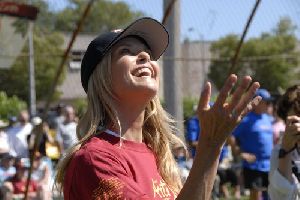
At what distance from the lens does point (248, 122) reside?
9023 mm

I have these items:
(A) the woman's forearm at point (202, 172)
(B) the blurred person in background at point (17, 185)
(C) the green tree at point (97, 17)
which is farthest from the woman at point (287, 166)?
(C) the green tree at point (97, 17)

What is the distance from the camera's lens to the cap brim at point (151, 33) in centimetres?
278

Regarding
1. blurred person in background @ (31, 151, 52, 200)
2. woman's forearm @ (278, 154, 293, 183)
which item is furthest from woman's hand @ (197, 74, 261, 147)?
blurred person in background @ (31, 151, 52, 200)

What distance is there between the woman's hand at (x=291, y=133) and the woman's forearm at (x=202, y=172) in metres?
1.63

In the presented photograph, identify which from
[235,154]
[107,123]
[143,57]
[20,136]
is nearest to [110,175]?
[107,123]

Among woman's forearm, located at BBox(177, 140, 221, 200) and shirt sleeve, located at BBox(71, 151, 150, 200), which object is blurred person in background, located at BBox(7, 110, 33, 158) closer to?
shirt sleeve, located at BBox(71, 151, 150, 200)

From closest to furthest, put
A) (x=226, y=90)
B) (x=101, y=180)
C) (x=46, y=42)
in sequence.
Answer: (x=226, y=90) < (x=101, y=180) < (x=46, y=42)

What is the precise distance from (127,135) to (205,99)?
0.70m

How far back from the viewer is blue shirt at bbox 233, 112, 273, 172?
8953mm

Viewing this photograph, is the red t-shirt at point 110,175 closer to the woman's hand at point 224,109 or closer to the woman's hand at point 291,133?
the woman's hand at point 224,109

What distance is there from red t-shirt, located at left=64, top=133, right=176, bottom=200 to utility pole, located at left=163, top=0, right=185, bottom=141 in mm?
5981

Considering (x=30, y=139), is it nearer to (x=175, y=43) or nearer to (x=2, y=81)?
(x=2, y=81)

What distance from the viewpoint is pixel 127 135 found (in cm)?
269

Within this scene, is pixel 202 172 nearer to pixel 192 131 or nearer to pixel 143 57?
pixel 143 57
